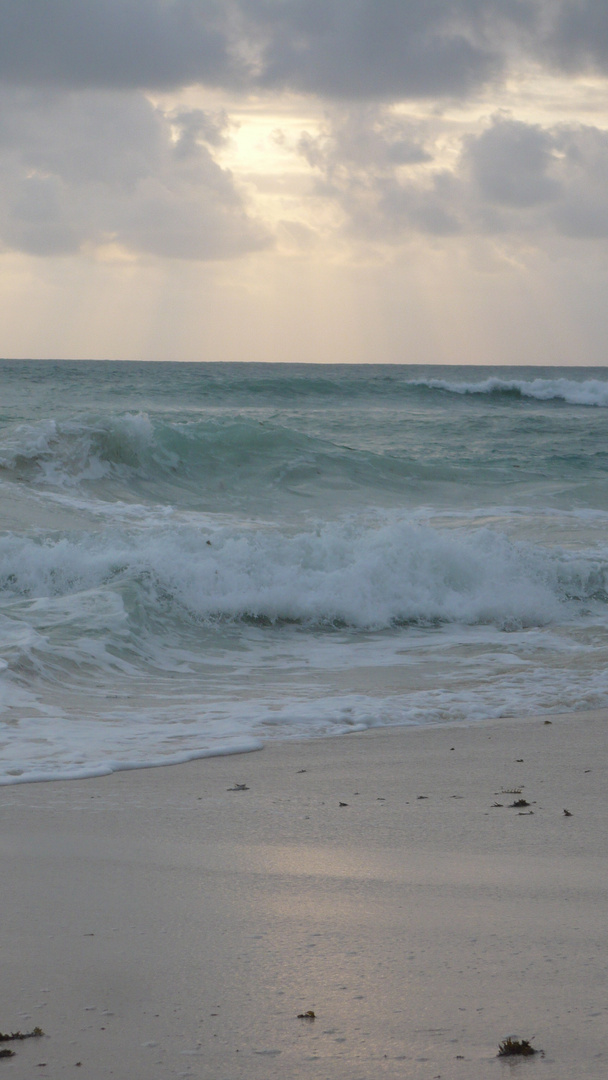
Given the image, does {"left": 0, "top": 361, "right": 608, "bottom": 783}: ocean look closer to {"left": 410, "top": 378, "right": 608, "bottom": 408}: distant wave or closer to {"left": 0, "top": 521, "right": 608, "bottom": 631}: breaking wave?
{"left": 0, "top": 521, "right": 608, "bottom": 631}: breaking wave

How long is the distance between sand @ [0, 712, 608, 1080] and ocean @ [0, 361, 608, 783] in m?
0.95

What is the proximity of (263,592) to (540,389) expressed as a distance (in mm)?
33991

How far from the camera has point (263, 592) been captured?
27.7ft

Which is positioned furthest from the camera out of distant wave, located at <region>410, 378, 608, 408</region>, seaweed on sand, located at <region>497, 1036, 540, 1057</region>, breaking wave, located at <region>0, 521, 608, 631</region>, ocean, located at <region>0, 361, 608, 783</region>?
distant wave, located at <region>410, 378, 608, 408</region>

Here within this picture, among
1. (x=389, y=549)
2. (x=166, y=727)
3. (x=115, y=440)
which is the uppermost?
(x=115, y=440)

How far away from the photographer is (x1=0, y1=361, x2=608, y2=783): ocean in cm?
533

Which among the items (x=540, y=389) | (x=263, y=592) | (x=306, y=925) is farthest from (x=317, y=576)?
(x=540, y=389)

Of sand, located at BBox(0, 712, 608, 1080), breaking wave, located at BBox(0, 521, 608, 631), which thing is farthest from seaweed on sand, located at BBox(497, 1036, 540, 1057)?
breaking wave, located at BBox(0, 521, 608, 631)

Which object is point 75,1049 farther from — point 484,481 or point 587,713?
point 484,481

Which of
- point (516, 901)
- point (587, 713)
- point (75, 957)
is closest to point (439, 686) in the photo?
point (587, 713)

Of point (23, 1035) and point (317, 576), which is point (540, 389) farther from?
point (23, 1035)

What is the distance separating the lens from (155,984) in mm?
2133

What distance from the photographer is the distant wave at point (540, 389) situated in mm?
38812

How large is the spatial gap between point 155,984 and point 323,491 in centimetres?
1368
